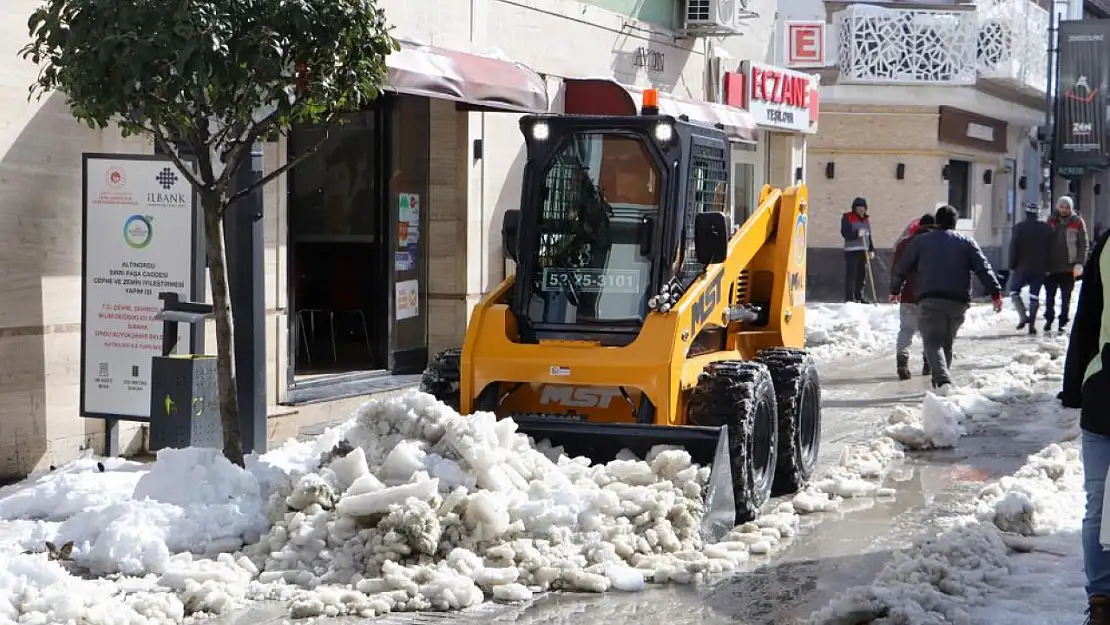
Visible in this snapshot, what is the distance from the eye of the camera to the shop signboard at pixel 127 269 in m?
9.59

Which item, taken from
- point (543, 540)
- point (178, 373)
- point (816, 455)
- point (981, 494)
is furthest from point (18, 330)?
point (981, 494)

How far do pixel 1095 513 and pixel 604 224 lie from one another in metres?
3.58

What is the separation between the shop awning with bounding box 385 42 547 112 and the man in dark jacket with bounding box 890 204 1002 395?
3.79 m

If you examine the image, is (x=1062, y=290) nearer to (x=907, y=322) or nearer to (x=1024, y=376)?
(x=1024, y=376)

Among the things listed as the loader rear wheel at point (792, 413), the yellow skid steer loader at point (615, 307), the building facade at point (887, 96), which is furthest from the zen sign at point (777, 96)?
the yellow skid steer loader at point (615, 307)

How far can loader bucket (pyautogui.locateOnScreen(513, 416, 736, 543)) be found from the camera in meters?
7.63

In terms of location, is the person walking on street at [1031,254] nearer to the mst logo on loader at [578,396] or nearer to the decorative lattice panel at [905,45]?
the decorative lattice panel at [905,45]

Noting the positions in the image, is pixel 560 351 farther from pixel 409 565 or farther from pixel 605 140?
pixel 409 565

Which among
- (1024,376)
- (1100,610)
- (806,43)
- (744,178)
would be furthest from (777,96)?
(1100,610)

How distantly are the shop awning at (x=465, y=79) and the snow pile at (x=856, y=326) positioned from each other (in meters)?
6.51

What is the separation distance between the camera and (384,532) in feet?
22.9

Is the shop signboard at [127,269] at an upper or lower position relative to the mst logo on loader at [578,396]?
upper

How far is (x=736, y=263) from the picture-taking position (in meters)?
9.30

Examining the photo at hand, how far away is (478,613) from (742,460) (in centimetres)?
207
